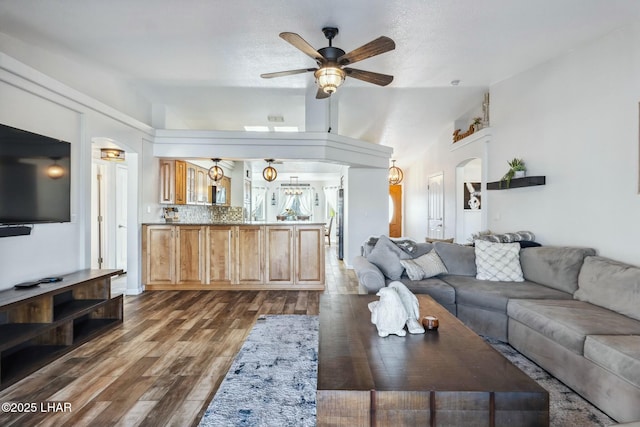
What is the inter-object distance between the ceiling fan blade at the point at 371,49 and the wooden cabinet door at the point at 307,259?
9.22ft

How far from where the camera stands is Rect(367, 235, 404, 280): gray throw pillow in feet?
11.6

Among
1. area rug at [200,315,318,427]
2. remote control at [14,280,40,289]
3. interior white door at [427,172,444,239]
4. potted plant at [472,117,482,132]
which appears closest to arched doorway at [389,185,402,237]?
interior white door at [427,172,444,239]

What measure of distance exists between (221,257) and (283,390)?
3.16 metres

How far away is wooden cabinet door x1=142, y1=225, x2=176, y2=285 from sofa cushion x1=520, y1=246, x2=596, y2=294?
185 inches

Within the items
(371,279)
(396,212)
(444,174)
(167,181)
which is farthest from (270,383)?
(396,212)

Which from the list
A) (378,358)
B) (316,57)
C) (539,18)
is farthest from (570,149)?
(378,358)

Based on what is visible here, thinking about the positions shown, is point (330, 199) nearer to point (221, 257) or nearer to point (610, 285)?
point (221, 257)

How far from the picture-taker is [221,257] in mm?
4992

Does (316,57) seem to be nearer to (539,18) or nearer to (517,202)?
(539,18)

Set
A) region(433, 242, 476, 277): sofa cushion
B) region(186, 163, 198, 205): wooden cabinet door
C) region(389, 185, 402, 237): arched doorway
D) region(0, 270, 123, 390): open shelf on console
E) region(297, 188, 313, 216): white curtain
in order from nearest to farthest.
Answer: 1. region(0, 270, 123, 390): open shelf on console
2. region(433, 242, 476, 277): sofa cushion
3. region(186, 163, 198, 205): wooden cabinet door
4. region(389, 185, 402, 237): arched doorway
5. region(297, 188, 313, 216): white curtain

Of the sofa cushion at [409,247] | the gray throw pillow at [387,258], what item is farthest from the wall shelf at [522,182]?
the gray throw pillow at [387,258]

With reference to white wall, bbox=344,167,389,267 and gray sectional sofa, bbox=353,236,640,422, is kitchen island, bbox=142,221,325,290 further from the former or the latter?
white wall, bbox=344,167,389,267

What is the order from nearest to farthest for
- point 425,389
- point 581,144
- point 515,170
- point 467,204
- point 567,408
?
point 425,389 < point 567,408 < point 581,144 < point 515,170 < point 467,204

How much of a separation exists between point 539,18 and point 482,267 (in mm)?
2402
